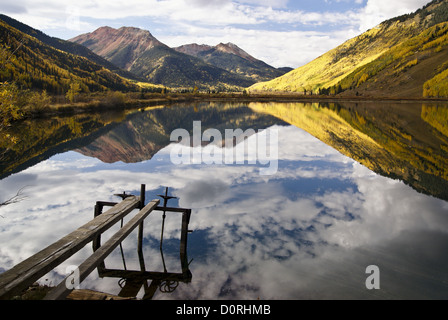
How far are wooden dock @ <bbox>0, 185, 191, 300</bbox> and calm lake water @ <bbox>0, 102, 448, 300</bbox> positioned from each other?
414 millimetres

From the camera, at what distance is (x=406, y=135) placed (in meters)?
41.4

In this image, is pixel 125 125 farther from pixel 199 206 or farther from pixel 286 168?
pixel 199 206

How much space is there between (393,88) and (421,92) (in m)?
20.3

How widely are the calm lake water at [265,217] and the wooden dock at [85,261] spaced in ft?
1.36

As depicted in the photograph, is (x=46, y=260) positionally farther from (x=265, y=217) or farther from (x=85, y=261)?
(x=265, y=217)

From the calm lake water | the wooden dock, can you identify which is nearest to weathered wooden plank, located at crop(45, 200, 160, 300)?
the wooden dock

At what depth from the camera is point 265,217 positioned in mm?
15156

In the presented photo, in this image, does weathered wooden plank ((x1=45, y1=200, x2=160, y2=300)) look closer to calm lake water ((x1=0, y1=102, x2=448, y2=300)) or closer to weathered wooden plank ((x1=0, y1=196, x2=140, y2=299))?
weathered wooden plank ((x1=0, y1=196, x2=140, y2=299))

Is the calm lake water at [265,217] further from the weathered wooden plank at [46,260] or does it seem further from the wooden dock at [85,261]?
the weathered wooden plank at [46,260]

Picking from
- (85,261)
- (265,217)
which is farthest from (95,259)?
(265,217)

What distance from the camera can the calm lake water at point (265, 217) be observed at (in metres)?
9.60

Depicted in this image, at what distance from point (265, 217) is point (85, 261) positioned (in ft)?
30.6

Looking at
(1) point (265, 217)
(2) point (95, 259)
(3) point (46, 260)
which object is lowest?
(1) point (265, 217)

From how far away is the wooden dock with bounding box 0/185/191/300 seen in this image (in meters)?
6.45
